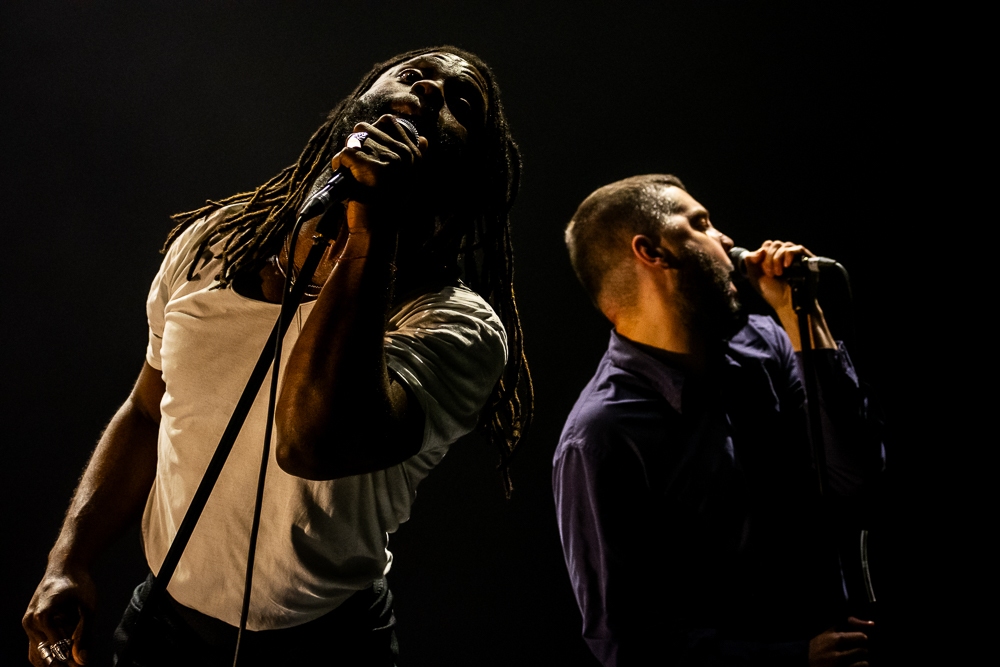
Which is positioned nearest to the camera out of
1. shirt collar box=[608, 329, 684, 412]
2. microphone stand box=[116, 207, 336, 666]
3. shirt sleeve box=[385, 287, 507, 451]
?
microphone stand box=[116, 207, 336, 666]

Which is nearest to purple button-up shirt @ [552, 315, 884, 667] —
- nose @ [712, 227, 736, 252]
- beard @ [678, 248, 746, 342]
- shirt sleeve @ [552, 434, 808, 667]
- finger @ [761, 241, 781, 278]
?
shirt sleeve @ [552, 434, 808, 667]

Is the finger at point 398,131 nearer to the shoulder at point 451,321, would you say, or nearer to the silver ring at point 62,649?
the shoulder at point 451,321

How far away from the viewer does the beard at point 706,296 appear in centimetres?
196

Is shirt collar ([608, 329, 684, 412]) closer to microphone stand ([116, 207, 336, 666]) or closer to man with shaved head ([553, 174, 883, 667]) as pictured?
man with shaved head ([553, 174, 883, 667])

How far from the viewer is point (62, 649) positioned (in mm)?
1090

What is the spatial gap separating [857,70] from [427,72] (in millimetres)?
1534

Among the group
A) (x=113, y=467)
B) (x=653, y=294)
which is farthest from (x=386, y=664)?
(x=653, y=294)

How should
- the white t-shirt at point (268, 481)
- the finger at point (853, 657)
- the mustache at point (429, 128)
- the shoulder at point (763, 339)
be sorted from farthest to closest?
the shoulder at point (763, 339) < the finger at point (853, 657) < the mustache at point (429, 128) < the white t-shirt at point (268, 481)

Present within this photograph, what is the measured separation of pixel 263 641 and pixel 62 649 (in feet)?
1.06

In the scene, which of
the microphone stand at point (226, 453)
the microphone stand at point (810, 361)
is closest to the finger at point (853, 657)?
the microphone stand at point (810, 361)

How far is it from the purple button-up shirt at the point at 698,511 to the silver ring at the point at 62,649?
105cm

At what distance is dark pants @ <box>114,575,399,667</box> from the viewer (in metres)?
1.08

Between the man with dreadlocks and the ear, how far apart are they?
2.36 ft

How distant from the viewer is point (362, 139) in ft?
2.60
